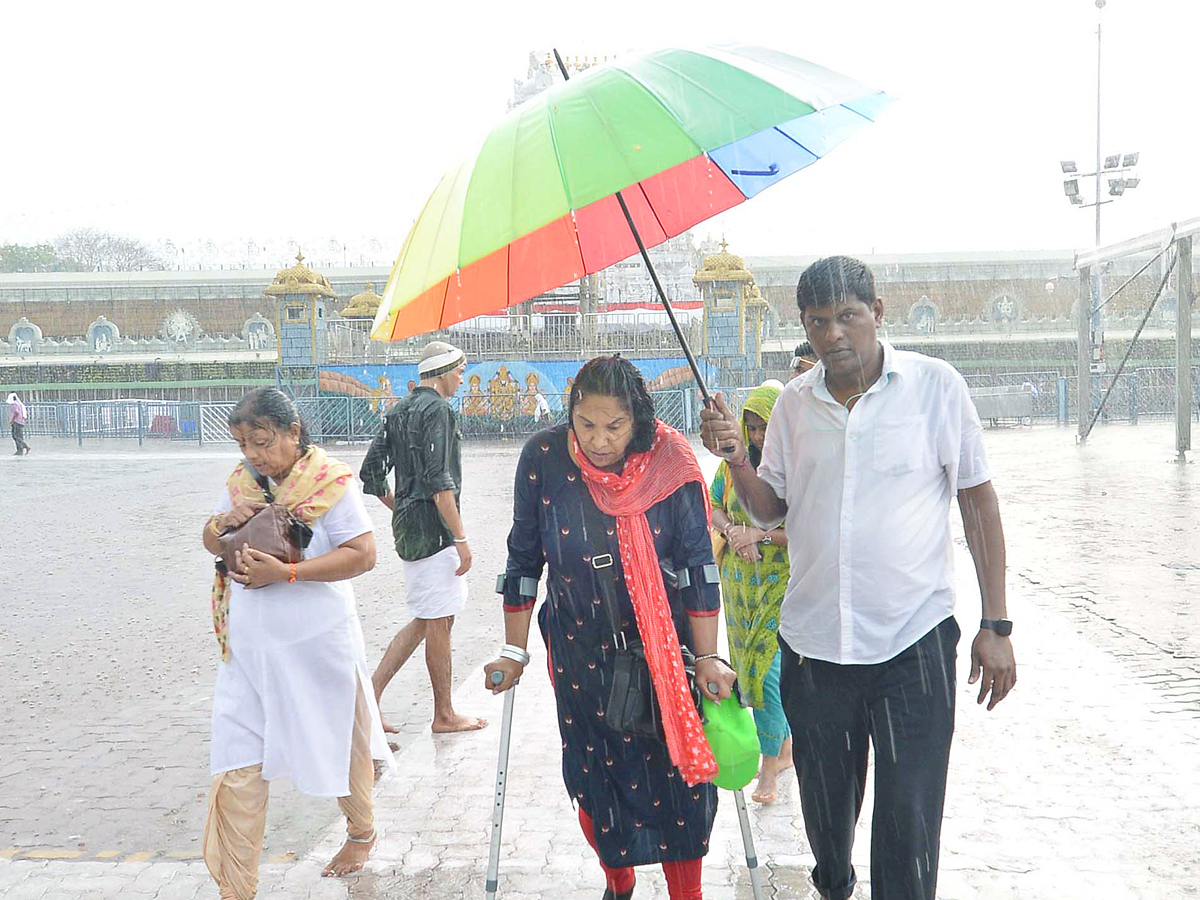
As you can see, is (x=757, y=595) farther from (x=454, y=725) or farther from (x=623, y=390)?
(x=454, y=725)

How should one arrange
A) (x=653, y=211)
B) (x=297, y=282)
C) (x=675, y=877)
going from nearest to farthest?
(x=675, y=877) < (x=653, y=211) < (x=297, y=282)

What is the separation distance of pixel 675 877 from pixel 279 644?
1.37 m

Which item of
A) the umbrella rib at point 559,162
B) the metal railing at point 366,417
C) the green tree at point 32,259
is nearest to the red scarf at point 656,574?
the umbrella rib at point 559,162

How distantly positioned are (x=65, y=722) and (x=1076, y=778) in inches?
185

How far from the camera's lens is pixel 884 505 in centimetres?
275

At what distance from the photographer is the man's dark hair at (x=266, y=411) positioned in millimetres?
3465

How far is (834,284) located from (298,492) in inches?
69.4

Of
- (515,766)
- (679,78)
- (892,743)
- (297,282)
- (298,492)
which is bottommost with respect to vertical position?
(515,766)

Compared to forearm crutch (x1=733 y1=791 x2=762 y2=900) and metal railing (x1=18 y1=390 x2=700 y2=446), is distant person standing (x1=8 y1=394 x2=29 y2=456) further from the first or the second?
forearm crutch (x1=733 y1=791 x2=762 y2=900)

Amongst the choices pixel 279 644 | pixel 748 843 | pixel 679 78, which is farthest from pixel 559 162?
pixel 748 843

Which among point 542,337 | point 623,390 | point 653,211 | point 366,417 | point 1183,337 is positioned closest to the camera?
point 623,390

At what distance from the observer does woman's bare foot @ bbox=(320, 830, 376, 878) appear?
3.69m

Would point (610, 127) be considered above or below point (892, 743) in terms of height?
above

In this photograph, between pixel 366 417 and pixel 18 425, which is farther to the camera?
pixel 366 417
